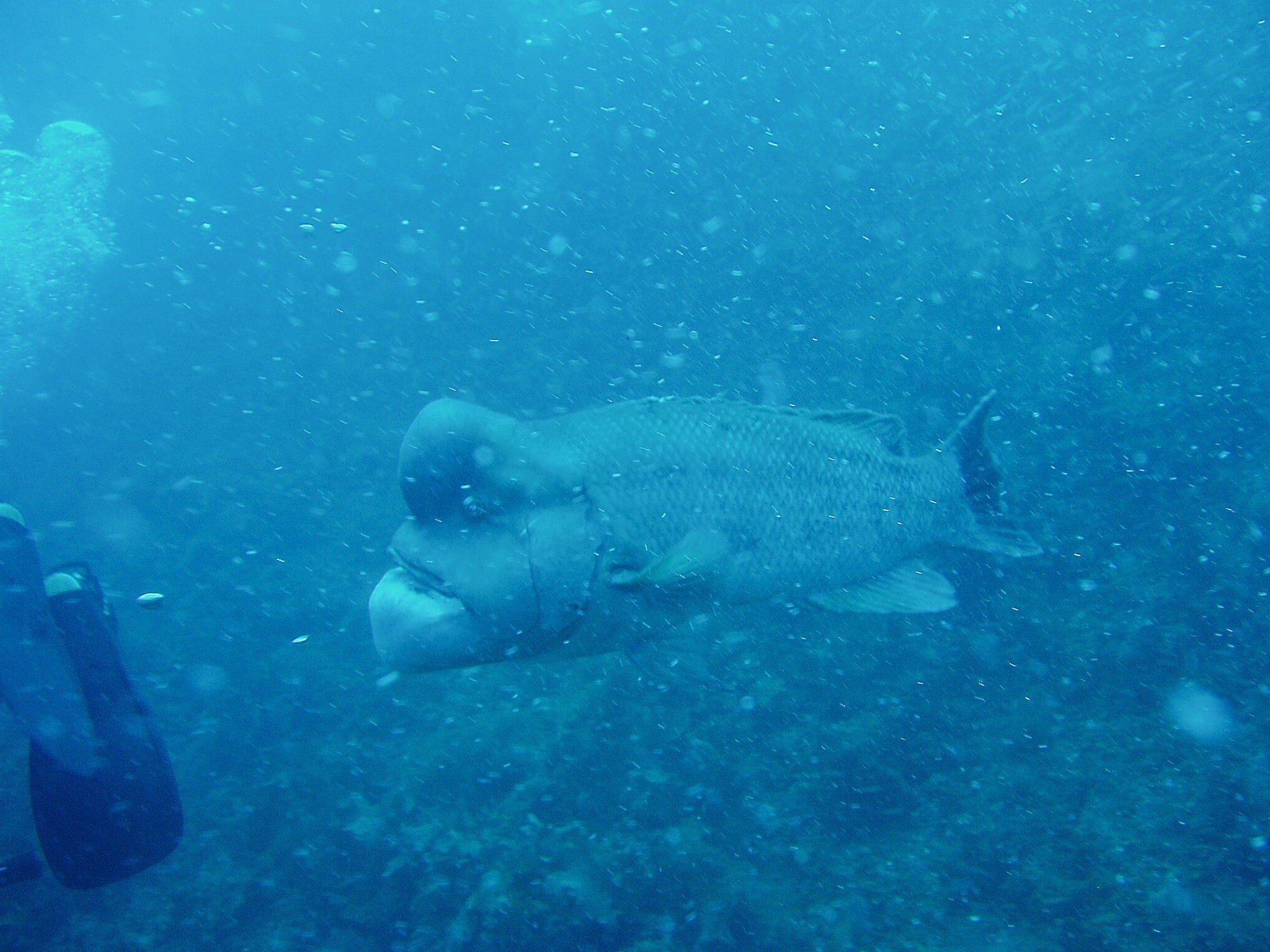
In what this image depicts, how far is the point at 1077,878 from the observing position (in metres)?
4.17

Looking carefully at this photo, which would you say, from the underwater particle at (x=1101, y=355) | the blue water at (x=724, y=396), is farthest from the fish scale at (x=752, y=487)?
the underwater particle at (x=1101, y=355)

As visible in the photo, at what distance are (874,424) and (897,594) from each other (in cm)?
103

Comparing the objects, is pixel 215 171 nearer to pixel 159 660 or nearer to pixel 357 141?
pixel 357 141

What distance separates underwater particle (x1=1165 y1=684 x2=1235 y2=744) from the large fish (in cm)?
254

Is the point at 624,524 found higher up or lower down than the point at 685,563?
higher up

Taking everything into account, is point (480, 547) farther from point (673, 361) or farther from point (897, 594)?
point (673, 361)

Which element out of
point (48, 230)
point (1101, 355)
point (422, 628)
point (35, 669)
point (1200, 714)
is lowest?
point (1200, 714)

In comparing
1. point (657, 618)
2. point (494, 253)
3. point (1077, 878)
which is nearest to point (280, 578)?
point (494, 253)

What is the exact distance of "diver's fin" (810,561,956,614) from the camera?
3748mm

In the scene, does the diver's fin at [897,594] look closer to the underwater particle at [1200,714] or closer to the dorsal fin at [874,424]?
the dorsal fin at [874,424]

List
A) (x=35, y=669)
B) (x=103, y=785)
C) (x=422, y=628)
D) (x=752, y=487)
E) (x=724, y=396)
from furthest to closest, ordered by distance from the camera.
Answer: (x=724, y=396), (x=103, y=785), (x=35, y=669), (x=752, y=487), (x=422, y=628)

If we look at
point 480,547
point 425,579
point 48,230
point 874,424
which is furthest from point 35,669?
point 48,230

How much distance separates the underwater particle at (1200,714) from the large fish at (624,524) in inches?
99.9

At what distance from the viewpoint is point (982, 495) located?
4078 millimetres
